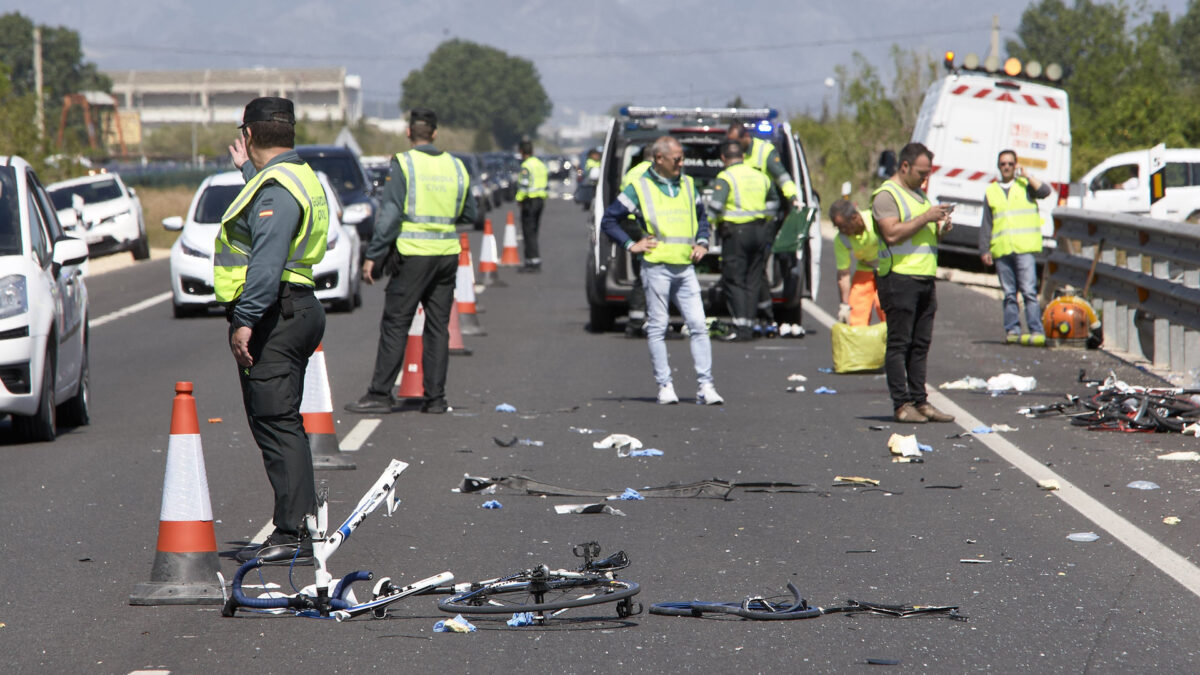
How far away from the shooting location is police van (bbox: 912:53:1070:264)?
78.2ft

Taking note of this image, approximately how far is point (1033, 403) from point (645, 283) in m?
2.89

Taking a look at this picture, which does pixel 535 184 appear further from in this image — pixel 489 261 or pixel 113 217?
pixel 113 217

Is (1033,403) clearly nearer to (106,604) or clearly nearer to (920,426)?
(920,426)

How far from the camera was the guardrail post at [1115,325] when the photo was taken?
15078 millimetres

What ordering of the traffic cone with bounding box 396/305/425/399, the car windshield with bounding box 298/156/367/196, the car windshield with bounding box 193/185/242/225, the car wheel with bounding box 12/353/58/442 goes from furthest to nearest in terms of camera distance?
the car windshield with bounding box 298/156/367/196 < the car windshield with bounding box 193/185/242/225 < the traffic cone with bounding box 396/305/425/399 < the car wheel with bounding box 12/353/58/442

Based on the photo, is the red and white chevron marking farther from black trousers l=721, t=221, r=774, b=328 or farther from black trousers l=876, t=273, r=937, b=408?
black trousers l=876, t=273, r=937, b=408

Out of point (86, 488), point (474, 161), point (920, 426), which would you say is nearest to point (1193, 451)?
point (920, 426)

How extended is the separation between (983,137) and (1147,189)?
2.55 metres

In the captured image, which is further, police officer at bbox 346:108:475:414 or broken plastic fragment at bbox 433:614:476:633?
police officer at bbox 346:108:475:414

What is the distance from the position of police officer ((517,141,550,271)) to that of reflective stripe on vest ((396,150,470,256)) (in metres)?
13.5

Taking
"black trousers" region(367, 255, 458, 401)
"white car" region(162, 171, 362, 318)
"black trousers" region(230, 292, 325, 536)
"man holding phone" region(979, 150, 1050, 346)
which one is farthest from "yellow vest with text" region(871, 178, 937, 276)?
"white car" region(162, 171, 362, 318)

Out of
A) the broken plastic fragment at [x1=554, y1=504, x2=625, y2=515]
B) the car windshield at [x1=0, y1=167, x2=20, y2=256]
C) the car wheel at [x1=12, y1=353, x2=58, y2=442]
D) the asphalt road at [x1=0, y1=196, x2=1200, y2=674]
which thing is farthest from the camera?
the car windshield at [x1=0, y1=167, x2=20, y2=256]

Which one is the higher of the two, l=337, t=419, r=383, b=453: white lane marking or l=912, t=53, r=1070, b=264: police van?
l=912, t=53, r=1070, b=264: police van

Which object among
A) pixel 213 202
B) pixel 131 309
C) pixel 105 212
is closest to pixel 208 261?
pixel 213 202
